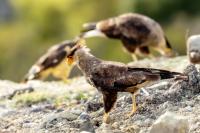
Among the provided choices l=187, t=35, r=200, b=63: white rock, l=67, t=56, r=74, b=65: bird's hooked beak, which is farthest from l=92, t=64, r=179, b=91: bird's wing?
l=187, t=35, r=200, b=63: white rock

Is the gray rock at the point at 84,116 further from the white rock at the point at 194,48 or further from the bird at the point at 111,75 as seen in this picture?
the white rock at the point at 194,48

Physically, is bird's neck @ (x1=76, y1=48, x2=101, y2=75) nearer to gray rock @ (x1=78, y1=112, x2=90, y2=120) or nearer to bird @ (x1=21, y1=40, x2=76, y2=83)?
gray rock @ (x1=78, y1=112, x2=90, y2=120)

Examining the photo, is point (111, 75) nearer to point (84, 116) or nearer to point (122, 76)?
point (122, 76)

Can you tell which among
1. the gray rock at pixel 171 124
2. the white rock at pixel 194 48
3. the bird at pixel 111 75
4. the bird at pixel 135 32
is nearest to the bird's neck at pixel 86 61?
the bird at pixel 111 75

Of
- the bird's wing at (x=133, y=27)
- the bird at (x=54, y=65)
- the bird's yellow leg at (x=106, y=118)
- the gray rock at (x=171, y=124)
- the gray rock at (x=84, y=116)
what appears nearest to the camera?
the gray rock at (x=171, y=124)

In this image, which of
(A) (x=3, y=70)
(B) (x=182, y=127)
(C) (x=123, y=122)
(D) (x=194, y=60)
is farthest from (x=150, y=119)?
(A) (x=3, y=70)

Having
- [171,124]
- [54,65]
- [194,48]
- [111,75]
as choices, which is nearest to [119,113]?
[111,75]

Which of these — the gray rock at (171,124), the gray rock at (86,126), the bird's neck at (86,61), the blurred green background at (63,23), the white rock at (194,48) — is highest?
the blurred green background at (63,23)
